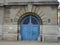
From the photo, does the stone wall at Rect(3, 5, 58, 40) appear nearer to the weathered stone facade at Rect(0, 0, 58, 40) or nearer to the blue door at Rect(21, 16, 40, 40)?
the weathered stone facade at Rect(0, 0, 58, 40)

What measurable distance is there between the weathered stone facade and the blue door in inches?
24.4

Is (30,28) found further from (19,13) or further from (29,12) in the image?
(19,13)

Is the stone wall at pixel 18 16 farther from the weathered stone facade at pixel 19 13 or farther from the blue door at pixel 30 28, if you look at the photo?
the blue door at pixel 30 28

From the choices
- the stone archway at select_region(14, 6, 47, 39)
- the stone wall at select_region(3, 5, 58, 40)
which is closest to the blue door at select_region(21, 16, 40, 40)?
the stone archway at select_region(14, 6, 47, 39)

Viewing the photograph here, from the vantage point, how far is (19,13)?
21562 millimetres

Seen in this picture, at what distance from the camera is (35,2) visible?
21359 millimetres

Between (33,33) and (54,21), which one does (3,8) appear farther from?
(54,21)

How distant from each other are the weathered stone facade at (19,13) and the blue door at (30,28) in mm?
619

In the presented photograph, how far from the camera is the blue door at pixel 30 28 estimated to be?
21.6 m

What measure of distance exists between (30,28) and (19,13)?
2.04m

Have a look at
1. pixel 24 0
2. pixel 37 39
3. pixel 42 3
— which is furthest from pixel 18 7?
pixel 37 39

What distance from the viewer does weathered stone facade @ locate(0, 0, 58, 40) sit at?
69.4 feet

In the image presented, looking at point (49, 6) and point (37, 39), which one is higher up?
point (49, 6)

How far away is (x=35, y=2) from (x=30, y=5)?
2.09 ft
